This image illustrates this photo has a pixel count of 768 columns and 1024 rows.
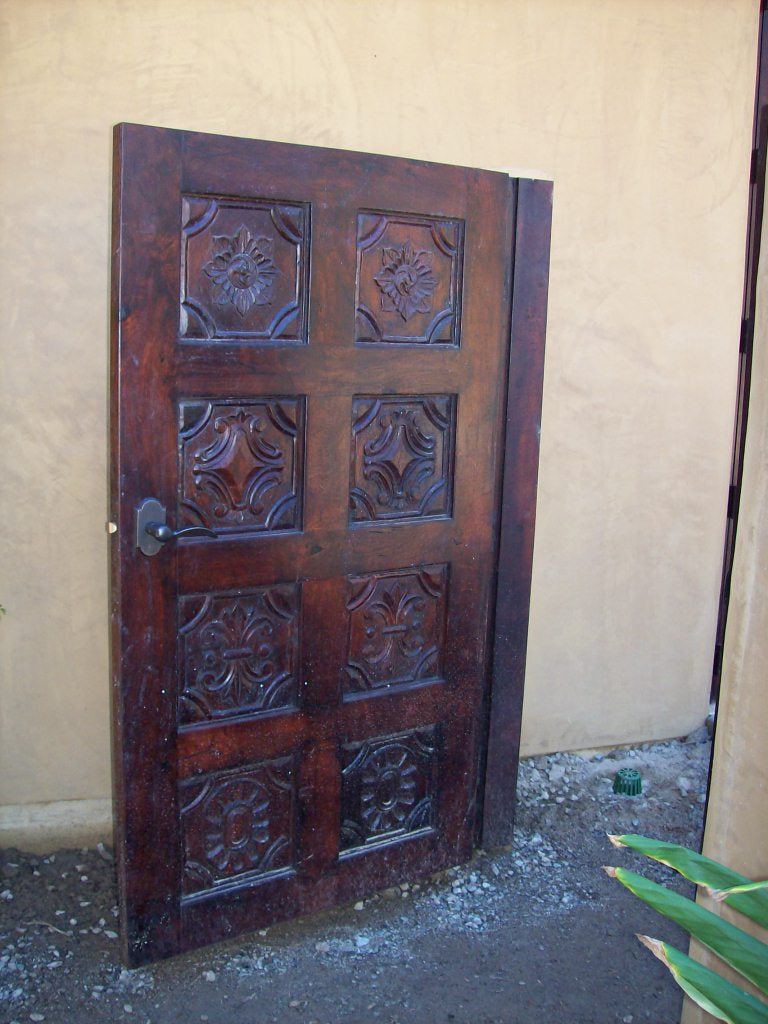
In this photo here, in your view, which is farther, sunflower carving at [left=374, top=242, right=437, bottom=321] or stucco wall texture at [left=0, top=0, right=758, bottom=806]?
stucco wall texture at [left=0, top=0, right=758, bottom=806]

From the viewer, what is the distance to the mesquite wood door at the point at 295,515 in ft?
7.55

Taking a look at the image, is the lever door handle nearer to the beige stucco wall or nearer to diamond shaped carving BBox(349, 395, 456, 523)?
diamond shaped carving BBox(349, 395, 456, 523)

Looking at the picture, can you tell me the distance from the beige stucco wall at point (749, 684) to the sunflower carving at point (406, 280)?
103cm

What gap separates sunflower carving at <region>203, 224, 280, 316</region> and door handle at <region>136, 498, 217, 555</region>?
488 millimetres

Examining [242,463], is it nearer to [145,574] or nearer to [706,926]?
[145,574]

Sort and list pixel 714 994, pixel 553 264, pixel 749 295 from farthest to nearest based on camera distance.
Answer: pixel 749 295
pixel 553 264
pixel 714 994

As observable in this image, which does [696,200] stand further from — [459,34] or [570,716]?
[570,716]

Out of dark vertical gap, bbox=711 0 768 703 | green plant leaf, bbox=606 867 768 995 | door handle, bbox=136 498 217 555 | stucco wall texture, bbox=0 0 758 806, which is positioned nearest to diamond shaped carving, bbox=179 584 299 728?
door handle, bbox=136 498 217 555

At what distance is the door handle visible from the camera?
2301mm

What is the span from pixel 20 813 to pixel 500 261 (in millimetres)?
2059

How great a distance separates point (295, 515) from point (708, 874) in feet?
4.44

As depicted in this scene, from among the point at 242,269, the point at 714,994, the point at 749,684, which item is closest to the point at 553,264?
the point at 242,269

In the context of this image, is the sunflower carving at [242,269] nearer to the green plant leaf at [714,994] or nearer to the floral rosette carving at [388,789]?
the floral rosette carving at [388,789]

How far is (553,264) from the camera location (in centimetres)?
328
